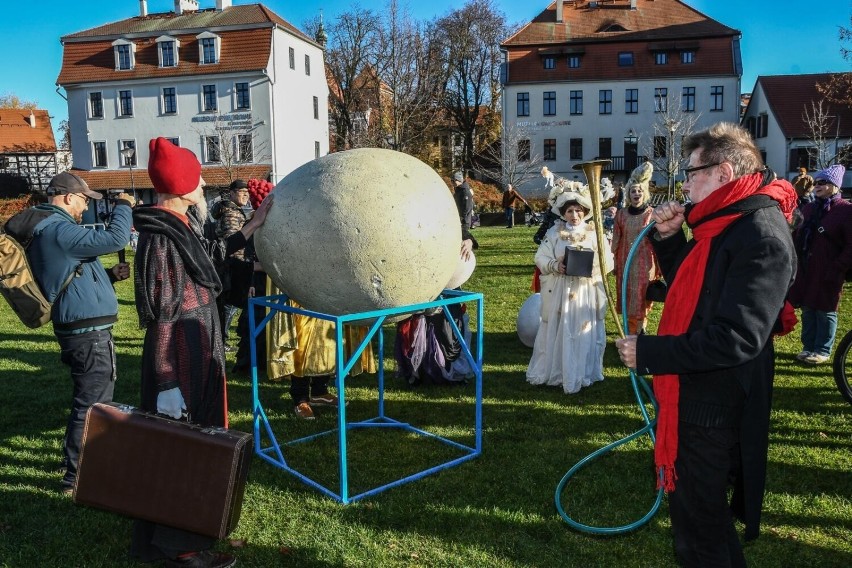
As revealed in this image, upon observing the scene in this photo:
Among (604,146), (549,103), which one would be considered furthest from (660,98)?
(549,103)

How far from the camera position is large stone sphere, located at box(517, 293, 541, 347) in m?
8.59

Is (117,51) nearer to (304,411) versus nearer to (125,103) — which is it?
(125,103)

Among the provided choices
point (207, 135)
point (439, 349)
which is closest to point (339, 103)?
point (207, 135)

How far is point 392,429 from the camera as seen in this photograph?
597 cm

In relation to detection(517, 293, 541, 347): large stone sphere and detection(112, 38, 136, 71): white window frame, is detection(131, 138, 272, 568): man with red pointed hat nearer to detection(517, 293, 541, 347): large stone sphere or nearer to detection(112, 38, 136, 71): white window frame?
detection(517, 293, 541, 347): large stone sphere

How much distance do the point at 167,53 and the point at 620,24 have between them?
1204 inches

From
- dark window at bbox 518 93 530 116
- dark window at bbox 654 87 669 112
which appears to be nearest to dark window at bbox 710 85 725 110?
dark window at bbox 654 87 669 112

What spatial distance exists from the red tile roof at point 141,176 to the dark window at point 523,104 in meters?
19.0

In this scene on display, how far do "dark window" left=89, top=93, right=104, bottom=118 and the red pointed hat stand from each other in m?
42.6

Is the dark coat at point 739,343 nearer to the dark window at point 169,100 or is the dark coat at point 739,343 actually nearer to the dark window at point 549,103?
the dark window at point 169,100

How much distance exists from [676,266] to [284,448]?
3690 millimetres

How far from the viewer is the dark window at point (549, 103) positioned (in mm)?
47688

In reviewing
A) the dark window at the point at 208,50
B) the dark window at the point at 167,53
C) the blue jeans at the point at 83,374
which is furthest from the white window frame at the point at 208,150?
the blue jeans at the point at 83,374

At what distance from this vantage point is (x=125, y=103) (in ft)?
135
